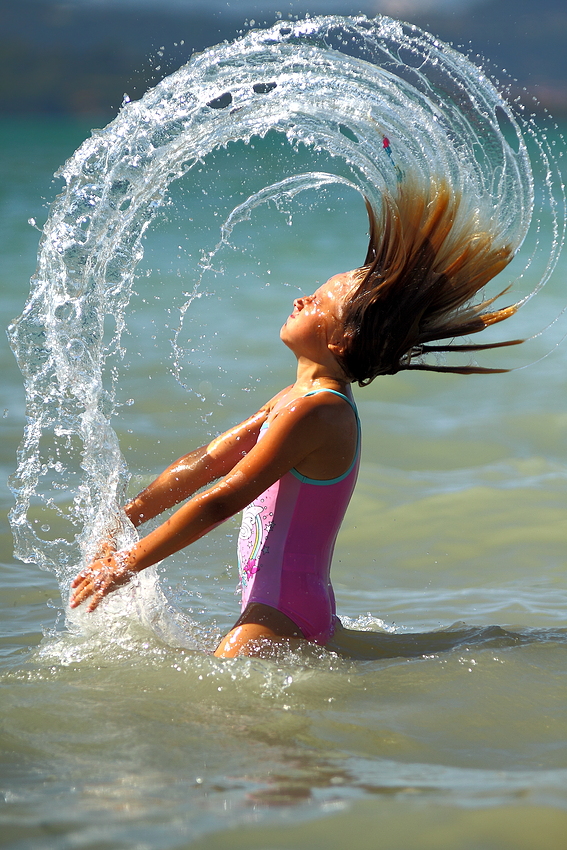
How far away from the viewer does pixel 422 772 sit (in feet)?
6.38

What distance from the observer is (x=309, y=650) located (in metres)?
2.69

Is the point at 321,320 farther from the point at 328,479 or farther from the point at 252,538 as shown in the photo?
the point at 252,538

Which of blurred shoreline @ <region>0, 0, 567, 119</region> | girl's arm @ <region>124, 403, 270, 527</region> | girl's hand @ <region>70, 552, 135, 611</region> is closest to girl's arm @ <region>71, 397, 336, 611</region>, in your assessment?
girl's hand @ <region>70, 552, 135, 611</region>

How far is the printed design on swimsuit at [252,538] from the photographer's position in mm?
2852

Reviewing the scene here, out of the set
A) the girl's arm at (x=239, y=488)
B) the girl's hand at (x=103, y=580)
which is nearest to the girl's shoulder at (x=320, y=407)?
the girl's arm at (x=239, y=488)

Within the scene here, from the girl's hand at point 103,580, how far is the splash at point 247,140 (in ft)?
0.93

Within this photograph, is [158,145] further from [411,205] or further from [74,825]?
[74,825]

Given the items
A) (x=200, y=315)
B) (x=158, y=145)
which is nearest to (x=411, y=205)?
(x=158, y=145)

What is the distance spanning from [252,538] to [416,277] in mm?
944

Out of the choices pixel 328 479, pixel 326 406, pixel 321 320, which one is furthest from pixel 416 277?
pixel 328 479

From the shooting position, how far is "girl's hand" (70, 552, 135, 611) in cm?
270

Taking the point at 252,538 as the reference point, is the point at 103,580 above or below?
below

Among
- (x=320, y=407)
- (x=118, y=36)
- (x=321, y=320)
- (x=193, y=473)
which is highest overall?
(x=118, y=36)

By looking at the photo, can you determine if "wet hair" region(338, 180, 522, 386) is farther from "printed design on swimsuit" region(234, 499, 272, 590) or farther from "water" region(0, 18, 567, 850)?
"printed design on swimsuit" region(234, 499, 272, 590)
